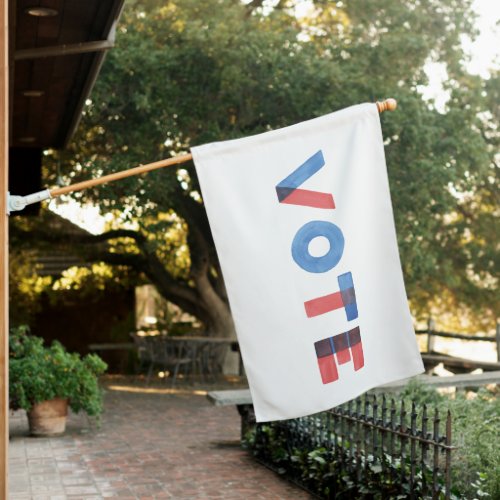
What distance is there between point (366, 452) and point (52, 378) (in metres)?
4.68

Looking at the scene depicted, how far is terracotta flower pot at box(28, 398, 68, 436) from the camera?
10.8 meters

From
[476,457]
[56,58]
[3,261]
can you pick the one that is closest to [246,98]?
[56,58]

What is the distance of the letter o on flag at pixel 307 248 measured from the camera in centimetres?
460

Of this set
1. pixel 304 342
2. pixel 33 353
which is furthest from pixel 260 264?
pixel 33 353

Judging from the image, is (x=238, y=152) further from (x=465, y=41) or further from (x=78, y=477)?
(x=465, y=41)

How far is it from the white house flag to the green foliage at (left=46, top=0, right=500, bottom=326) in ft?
31.9

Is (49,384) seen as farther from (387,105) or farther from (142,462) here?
(387,105)

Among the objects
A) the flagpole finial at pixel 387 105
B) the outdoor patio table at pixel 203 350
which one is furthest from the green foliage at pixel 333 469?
the outdoor patio table at pixel 203 350

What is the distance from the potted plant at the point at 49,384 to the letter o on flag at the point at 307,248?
21.5 ft

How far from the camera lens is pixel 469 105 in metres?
17.3

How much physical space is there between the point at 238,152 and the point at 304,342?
0.98 metres

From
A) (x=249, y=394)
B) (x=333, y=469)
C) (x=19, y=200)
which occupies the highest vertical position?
(x=19, y=200)

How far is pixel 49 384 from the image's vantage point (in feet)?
34.6

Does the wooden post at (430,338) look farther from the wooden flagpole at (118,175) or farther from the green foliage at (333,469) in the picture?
the wooden flagpole at (118,175)
